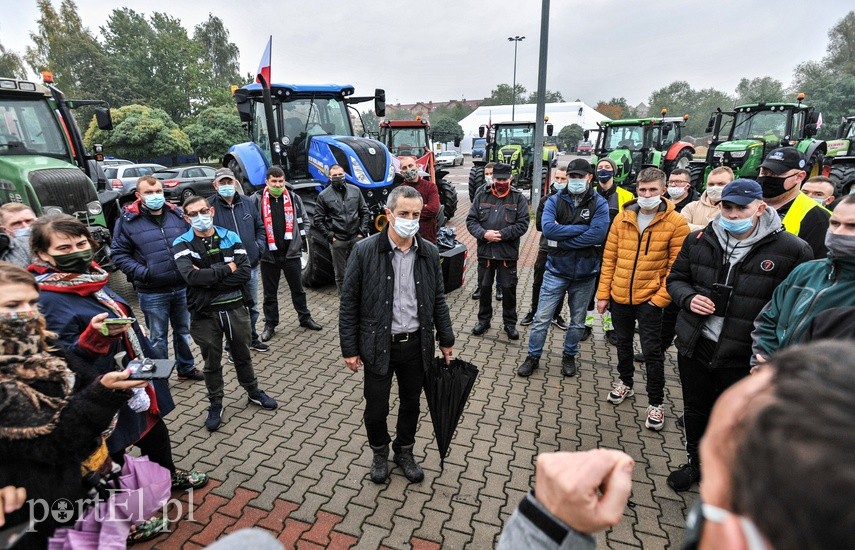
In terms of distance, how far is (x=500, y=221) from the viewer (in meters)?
5.17

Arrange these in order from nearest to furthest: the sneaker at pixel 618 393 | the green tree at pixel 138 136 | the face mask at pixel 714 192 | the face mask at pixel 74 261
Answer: the face mask at pixel 74 261 < the sneaker at pixel 618 393 < the face mask at pixel 714 192 < the green tree at pixel 138 136

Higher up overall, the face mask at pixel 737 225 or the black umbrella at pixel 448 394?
the face mask at pixel 737 225

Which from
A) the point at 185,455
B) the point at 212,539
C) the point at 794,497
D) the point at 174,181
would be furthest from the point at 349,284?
the point at 174,181

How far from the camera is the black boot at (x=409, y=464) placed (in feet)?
10.1

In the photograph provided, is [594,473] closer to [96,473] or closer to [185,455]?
[96,473]

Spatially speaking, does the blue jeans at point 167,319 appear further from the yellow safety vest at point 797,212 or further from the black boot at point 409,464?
the yellow safety vest at point 797,212

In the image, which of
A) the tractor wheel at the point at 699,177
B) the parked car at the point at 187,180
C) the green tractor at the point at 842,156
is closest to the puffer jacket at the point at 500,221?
the tractor wheel at the point at 699,177

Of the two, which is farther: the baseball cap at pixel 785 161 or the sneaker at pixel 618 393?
the sneaker at pixel 618 393

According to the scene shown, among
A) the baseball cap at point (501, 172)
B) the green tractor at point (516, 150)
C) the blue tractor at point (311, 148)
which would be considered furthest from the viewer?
the green tractor at point (516, 150)

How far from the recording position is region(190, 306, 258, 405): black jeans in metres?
3.60

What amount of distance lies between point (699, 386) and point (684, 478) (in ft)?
2.07

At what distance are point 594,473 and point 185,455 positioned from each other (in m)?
3.49

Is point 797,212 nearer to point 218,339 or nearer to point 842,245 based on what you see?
point 842,245

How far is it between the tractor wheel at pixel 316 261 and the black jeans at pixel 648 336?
417 centimetres
